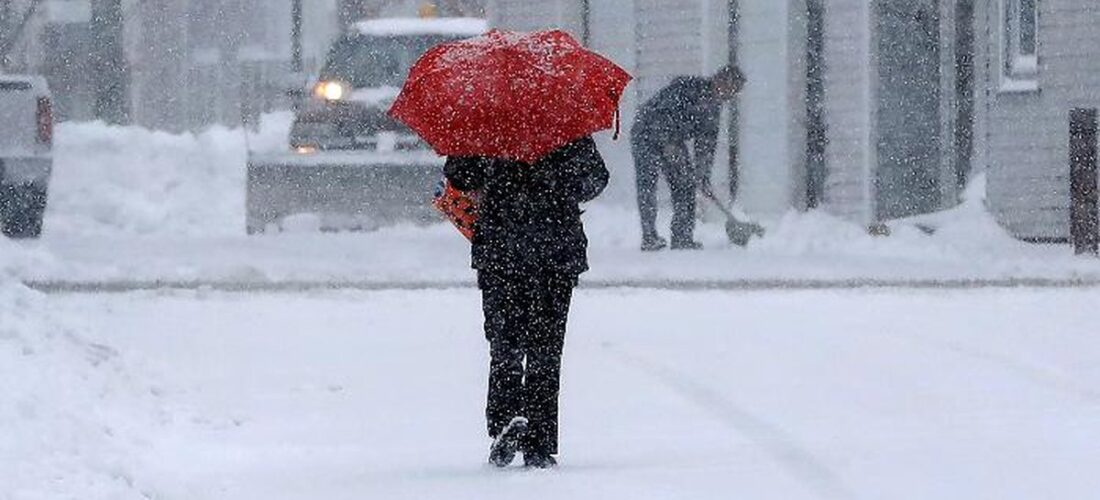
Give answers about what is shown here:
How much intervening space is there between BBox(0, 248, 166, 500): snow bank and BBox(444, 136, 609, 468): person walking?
48.2 inches

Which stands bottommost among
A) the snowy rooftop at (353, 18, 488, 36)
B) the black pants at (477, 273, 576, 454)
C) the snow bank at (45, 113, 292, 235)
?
the snow bank at (45, 113, 292, 235)

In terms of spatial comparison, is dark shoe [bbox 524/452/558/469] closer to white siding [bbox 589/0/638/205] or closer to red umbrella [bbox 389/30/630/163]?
red umbrella [bbox 389/30/630/163]

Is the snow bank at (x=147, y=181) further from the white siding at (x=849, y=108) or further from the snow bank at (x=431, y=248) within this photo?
the white siding at (x=849, y=108)

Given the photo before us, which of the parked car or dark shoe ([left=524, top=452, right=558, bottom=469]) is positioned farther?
the parked car

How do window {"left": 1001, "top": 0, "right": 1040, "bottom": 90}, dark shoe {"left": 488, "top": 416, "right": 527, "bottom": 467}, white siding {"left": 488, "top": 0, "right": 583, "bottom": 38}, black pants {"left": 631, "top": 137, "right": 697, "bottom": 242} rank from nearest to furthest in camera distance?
dark shoe {"left": 488, "top": 416, "right": 527, "bottom": 467} → black pants {"left": 631, "top": 137, "right": 697, "bottom": 242} → window {"left": 1001, "top": 0, "right": 1040, "bottom": 90} → white siding {"left": 488, "top": 0, "right": 583, "bottom": 38}

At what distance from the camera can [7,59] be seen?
43.8m

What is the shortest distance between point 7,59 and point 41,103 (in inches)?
932

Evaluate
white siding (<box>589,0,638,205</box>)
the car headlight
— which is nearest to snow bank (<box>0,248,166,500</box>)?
the car headlight

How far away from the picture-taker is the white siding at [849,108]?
24.3 meters

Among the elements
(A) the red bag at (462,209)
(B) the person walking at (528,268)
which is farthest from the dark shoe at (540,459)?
(A) the red bag at (462,209)

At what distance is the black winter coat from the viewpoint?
326 inches

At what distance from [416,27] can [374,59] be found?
722mm

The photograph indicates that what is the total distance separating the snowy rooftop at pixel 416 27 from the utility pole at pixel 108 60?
20.3m

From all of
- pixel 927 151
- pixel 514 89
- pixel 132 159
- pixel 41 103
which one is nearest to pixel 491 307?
pixel 514 89
